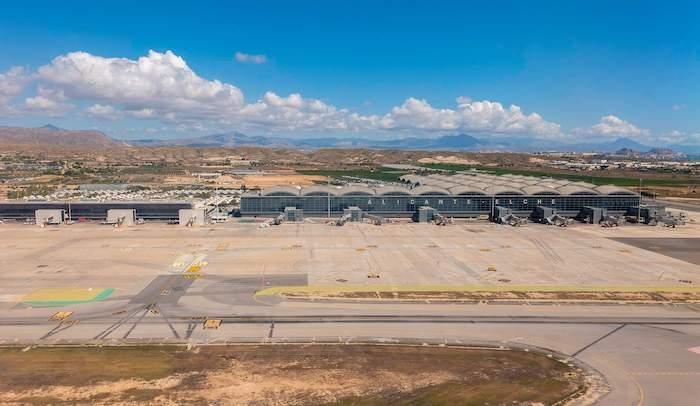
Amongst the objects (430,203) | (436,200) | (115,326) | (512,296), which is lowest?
(115,326)

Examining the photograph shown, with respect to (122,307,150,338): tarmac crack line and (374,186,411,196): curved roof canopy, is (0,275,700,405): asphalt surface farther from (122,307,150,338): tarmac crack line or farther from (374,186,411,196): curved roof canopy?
(374,186,411,196): curved roof canopy

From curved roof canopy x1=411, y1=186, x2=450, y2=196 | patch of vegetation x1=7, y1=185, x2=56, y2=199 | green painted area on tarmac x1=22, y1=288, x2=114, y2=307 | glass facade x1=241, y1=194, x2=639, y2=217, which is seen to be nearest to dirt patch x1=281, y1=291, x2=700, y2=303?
green painted area on tarmac x1=22, y1=288, x2=114, y2=307

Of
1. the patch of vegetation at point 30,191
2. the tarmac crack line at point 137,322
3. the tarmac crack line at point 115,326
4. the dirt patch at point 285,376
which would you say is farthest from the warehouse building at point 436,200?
the patch of vegetation at point 30,191

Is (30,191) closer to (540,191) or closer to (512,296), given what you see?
(540,191)

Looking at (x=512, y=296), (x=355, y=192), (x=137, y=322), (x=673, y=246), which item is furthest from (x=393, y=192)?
(x=137, y=322)

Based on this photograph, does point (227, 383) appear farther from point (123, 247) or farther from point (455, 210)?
point (455, 210)

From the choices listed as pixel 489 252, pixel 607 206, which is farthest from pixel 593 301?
pixel 607 206
